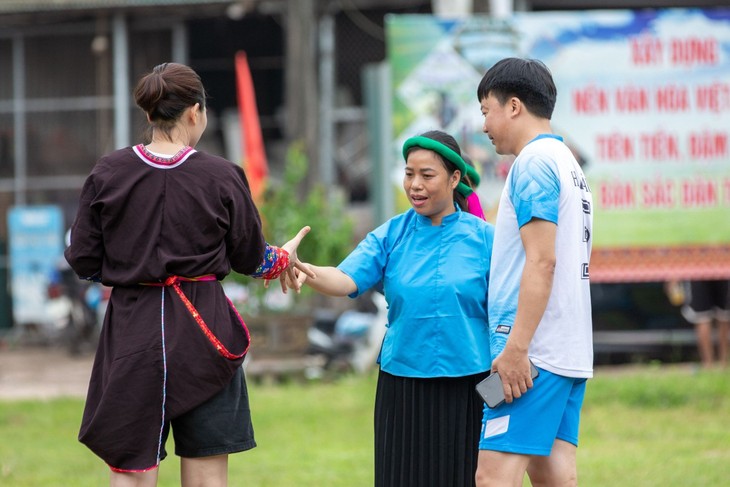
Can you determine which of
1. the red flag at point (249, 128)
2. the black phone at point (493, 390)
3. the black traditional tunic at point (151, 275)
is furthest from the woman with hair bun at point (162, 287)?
the red flag at point (249, 128)

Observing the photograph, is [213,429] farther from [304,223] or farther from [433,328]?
[304,223]

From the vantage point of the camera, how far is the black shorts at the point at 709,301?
10547 mm

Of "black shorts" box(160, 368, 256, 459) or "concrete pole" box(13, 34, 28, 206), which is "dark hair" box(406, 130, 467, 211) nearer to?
"black shorts" box(160, 368, 256, 459)

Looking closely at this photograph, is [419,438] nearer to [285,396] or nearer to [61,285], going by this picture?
[285,396]

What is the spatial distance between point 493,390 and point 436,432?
0.54m

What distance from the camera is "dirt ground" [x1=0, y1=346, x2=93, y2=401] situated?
10555 mm

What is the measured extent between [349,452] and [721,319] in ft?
15.2

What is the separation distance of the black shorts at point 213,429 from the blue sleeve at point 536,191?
119cm

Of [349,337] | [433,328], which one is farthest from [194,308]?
[349,337]

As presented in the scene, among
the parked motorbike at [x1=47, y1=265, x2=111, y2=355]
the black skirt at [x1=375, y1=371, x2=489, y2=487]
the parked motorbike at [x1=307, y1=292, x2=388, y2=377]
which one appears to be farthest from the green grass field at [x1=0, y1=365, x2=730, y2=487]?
the parked motorbike at [x1=47, y1=265, x2=111, y2=355]

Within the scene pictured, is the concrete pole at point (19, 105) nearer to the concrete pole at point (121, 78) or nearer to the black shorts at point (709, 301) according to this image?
the concrete pole at point (121, 78)

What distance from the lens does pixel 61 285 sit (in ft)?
45.1

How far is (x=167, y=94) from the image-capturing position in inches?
154

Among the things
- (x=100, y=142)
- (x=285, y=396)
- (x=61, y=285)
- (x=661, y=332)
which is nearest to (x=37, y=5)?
(x=100, y=142)
